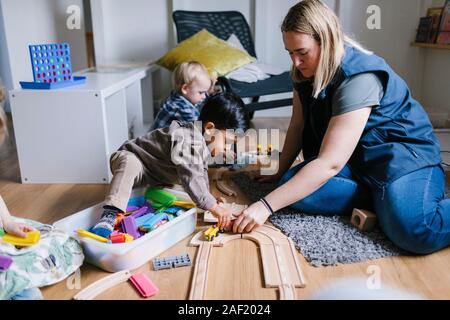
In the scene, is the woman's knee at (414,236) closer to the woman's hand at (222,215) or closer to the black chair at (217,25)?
the woman's hand at (222,215)

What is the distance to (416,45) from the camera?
2.73 meters

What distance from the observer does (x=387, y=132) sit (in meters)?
1.23

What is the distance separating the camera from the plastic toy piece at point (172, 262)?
1067mm

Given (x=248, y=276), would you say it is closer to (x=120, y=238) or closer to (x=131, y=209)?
(x=120, y=238)

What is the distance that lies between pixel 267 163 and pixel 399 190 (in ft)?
2.48

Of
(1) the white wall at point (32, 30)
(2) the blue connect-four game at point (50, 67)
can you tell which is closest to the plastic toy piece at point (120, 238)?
Answer: (2) the blue connect-four game at point (50, 67)

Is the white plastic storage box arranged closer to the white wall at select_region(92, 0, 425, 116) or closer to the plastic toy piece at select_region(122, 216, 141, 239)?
the plastic toy piece at select_region(122, 216, 141, 239)

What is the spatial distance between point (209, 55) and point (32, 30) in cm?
123

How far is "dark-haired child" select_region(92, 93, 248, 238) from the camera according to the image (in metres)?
1.22

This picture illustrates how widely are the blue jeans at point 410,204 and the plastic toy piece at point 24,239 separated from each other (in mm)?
763

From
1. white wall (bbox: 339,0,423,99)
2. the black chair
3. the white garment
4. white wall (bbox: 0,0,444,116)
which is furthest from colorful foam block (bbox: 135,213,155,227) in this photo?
white wall (bbox: 339,0,423,99)

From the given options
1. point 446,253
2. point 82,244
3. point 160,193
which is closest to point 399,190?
point 446,253

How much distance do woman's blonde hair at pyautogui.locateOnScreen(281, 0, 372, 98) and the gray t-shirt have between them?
5 cm
